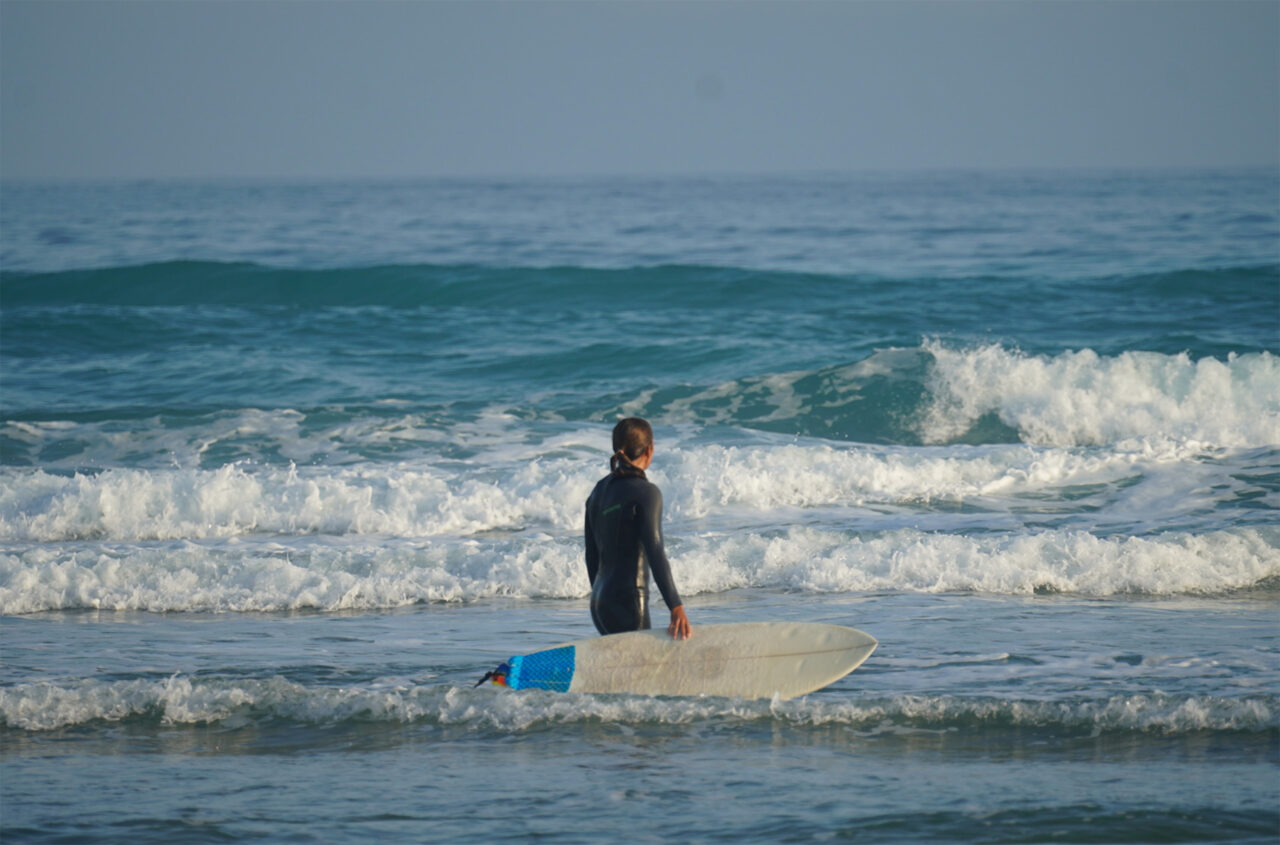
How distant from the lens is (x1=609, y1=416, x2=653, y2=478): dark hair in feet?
16.5

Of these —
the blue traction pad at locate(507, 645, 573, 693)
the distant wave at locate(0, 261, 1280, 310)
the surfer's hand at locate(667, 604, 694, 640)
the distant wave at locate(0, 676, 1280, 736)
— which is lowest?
the distant wave at locate(0, 676, 1280, 736)

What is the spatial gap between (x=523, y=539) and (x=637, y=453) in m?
4.75

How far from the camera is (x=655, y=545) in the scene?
510cm

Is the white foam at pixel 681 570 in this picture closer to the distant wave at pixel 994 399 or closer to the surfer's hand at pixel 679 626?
the surfer's hand at pixel 679 626

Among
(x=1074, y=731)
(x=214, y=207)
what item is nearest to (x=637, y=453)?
(x=1074, y=731)

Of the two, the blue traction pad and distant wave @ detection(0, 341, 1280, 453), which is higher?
distant wave @ detection(0, 341, 1280, 453)

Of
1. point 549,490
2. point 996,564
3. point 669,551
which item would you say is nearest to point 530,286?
point 549,490

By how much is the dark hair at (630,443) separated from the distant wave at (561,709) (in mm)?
1101

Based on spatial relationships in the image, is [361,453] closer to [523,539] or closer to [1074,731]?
[523,539]

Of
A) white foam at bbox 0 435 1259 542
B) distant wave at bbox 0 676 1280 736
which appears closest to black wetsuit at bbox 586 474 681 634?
distant wave at bbox 0 676 1280 736

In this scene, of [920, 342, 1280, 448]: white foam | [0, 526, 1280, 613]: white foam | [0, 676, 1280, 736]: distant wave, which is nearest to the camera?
[0, 676, 1280, 736]: distant wave

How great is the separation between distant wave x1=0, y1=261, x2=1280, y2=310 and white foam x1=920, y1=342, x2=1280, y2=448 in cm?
741

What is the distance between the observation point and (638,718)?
5430 mm

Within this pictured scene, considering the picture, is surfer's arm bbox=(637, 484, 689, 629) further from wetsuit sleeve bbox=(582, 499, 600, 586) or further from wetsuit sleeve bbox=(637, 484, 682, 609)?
wetsuit sleeve bbox=(582, 499, 600, 586)
